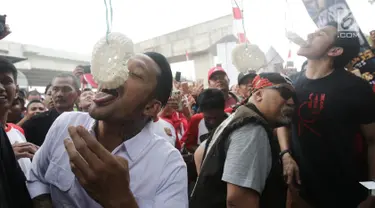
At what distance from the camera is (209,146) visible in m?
1.95

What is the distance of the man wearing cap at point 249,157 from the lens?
1.66 meters

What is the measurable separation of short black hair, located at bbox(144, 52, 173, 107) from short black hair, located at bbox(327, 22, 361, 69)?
1.49 metres

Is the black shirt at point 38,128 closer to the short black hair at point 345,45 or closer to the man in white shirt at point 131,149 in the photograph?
the man in white shirt at point 131,149

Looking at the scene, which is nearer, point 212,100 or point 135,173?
point 135,173

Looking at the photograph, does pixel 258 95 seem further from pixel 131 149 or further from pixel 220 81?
pixel 220 81

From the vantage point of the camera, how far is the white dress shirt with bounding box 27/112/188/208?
115 cm

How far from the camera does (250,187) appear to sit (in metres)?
1.63

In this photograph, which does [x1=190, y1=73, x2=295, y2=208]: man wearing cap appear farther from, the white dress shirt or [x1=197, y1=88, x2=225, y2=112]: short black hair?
[x1=197, y1=88, x2=225, y2=112]: short black hair

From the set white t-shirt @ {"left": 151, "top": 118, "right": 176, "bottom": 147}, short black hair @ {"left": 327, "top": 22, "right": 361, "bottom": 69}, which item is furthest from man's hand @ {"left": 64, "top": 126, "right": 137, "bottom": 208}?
white t-shirt @ {"left": 151, "top": 118, "right": 176, "bottom": 147}

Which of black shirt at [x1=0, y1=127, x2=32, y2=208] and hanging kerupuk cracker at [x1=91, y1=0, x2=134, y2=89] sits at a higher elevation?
hanging kerupuk cracker at [x1=91, y1=0, x2=134, y2=89]

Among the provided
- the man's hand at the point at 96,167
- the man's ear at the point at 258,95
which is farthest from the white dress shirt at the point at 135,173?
the man's ear at the point at 258,95

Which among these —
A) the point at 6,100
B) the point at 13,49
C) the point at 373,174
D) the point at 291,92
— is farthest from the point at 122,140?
the point at 13,49

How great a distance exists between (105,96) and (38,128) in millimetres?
2290

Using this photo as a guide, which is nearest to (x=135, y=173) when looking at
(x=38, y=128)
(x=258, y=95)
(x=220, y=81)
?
(x=258, y=95)
